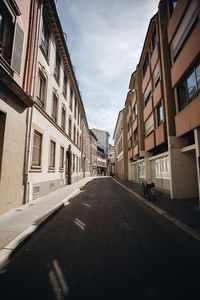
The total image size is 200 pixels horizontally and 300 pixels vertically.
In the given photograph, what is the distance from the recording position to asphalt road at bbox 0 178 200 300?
6.73 ft

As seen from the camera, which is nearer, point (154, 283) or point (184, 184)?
point (154, 283)

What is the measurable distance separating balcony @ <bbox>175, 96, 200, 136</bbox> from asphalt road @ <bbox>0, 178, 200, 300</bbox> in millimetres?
5105

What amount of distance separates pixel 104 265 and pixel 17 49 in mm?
8079

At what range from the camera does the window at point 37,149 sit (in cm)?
816

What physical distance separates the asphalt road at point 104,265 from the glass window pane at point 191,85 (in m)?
6.86

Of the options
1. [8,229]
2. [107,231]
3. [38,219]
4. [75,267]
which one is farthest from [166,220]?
[8,229]

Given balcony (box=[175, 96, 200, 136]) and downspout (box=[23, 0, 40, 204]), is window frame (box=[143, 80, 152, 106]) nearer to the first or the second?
balcony (box=[175, 96, 200, 136])

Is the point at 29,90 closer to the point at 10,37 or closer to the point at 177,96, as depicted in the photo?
the point at 10,37

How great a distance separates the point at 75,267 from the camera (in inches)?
102

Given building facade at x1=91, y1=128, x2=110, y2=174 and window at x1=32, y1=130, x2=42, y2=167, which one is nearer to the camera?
window at x1=32, y1=130, x2=42, y2=167

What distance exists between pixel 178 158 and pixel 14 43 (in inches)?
391

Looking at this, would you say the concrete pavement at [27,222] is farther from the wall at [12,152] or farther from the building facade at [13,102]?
the building facade at [13,102]

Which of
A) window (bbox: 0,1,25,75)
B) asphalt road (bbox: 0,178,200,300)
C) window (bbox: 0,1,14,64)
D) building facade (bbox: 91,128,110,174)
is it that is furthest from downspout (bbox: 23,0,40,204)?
building facade (bbox: 91,128,110,174)

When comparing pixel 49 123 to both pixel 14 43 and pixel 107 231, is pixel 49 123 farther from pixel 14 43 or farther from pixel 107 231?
pixel 107 231
